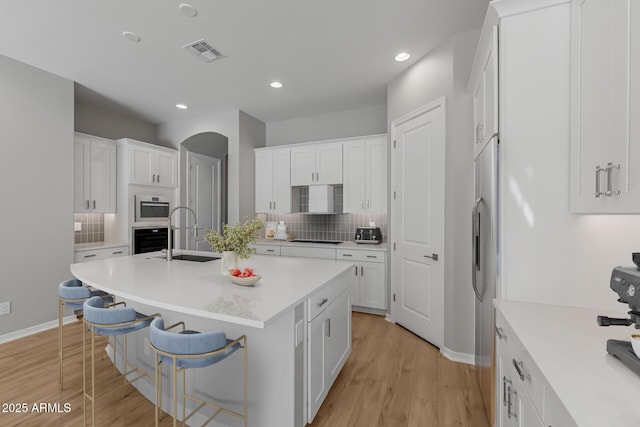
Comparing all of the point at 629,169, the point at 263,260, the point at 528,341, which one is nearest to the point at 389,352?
the point at 263,260

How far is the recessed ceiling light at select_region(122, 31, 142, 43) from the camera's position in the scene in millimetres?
2516

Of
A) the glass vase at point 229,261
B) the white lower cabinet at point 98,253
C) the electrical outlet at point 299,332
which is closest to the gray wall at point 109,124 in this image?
the white lower cabinet at point 98,253

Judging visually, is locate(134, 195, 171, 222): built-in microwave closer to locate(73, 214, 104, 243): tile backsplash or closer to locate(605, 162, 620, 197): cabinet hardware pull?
locate(73, 214, 104, 243): tile backsplash

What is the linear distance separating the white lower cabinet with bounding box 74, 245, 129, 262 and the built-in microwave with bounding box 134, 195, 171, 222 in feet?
1.56

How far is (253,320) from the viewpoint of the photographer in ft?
3.88

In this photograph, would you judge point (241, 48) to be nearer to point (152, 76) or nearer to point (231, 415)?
point (152, 76)

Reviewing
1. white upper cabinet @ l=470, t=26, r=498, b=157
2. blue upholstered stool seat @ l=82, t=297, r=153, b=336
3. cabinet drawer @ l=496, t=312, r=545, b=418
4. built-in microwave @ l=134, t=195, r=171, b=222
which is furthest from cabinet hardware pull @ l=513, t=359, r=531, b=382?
built-in microwave @ l=134, t=195, r=171, b=222

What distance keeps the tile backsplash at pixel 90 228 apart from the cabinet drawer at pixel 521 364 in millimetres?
5119

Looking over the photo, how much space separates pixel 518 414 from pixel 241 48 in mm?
3361

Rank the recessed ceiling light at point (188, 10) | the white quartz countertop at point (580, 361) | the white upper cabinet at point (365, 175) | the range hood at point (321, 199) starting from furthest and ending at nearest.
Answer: the range hood at point (321, 199), the white upper cabinet at point (365, 175), the recessed ceiling light at point (188, 10), the white quartz countertop at point (580, 361)

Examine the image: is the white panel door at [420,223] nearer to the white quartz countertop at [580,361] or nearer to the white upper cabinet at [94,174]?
the white quartz countertop at [580,361]

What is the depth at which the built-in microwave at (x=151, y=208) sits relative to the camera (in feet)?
13.9

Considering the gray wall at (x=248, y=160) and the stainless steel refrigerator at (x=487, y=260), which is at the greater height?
the gray wall at (x=248, y=160)

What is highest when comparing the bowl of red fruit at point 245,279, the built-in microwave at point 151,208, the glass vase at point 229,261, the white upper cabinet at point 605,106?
the white upper cabinet at point 605,106
